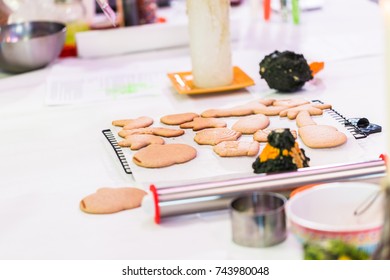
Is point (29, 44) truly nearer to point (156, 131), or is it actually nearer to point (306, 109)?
point (156, 131)

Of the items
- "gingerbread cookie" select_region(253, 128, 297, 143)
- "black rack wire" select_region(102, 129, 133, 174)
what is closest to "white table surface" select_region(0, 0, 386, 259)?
"black rack wire" select_region(102, 129, 133, 174)

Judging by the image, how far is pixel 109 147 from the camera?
1470 millimetres

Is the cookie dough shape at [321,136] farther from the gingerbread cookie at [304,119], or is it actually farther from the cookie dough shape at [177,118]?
the cookie dough shape at [177,118]

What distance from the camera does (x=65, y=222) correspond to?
1.14 m

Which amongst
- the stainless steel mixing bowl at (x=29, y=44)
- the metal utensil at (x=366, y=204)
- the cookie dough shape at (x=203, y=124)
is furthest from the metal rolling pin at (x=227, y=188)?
the stainless steel mixing bowl at (x=29, y=44)

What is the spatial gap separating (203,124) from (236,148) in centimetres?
18

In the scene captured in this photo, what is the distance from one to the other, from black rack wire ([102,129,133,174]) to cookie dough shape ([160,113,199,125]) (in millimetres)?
117

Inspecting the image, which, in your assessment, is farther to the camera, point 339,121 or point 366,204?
point 339,121

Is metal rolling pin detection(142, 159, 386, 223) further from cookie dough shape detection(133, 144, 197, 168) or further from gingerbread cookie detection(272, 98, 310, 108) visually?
gingerbread cookie detection(272, 98, 310, 108)

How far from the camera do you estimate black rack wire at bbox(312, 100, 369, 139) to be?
1.39m

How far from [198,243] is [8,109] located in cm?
92

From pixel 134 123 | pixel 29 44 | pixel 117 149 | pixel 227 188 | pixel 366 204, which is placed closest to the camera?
pixel 366 204

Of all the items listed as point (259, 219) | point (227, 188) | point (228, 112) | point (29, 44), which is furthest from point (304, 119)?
point (29, 44)

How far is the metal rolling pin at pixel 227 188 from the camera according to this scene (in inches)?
42.4
